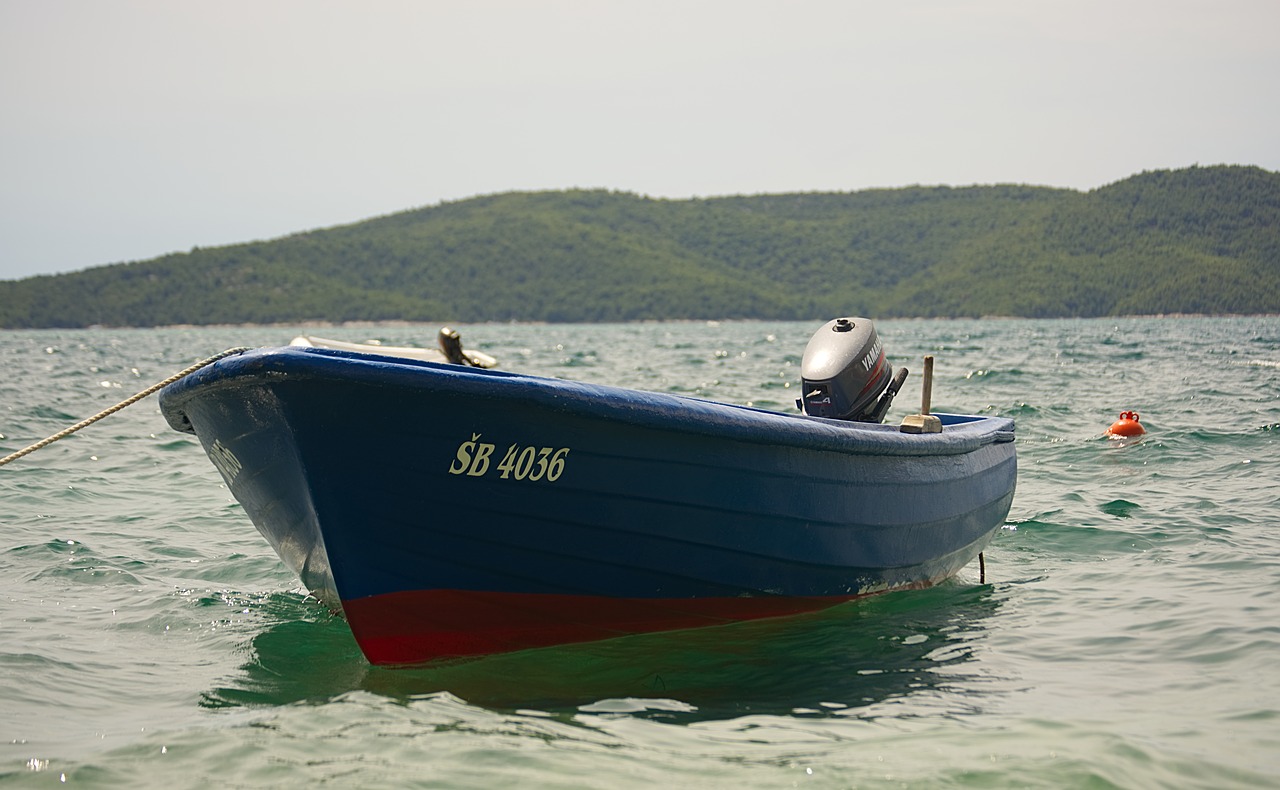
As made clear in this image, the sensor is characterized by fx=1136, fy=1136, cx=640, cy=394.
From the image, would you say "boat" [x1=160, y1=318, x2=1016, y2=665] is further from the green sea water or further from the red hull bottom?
the green sea water

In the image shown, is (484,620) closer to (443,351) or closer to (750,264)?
(443,351)

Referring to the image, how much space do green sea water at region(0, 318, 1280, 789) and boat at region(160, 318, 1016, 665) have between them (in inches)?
7.4

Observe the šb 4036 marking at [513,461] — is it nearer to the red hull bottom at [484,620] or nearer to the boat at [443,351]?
the red hull bottom at [484,620]

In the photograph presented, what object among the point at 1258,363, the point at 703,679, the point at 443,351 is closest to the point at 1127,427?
the point at 443,351

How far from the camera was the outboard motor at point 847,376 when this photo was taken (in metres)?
6.36

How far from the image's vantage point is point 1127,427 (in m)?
11.6

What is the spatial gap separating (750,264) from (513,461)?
153 m

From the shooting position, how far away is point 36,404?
18375 millimetres

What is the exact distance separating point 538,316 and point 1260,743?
Answer: 445 feet

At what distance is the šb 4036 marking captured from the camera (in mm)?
4359

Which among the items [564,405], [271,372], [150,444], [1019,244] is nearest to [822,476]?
[564,405]

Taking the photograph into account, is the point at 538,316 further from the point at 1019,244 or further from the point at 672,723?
the point at 672,723

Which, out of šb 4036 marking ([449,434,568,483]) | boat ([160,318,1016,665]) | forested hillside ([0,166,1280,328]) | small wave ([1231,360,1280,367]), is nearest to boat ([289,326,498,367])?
boat ([160,318,1016,665])

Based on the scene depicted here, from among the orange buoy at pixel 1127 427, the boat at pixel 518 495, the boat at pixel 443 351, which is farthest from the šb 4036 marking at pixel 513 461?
the orange buoy at pixel 1127 427
